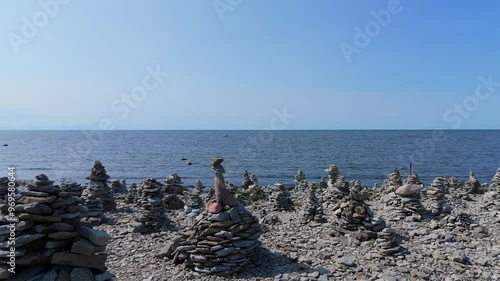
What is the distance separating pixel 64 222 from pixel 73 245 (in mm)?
831

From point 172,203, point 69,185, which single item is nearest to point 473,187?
point 172,203

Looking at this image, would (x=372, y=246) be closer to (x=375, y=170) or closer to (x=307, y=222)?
(x=307, y=222)

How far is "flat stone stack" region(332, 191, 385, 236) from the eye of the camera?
52.5 feet

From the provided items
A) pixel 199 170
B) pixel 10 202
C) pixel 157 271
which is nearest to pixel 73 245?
pixel 10 202

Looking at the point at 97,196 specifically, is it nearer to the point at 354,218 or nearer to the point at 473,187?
the point at 354,218

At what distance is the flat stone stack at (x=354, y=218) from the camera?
630 inches

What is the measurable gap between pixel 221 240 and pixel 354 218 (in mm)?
7494

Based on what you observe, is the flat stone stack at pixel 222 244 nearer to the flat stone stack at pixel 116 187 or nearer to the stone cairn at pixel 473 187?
the flat stone stack at pixel 116 187

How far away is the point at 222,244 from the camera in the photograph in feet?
42.2

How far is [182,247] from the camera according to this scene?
43.9 ft

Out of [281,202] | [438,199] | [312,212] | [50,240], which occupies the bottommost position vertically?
[281,202]

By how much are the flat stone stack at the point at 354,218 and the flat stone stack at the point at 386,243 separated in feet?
3.14

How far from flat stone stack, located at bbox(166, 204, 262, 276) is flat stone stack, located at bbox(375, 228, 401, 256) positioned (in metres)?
5.40

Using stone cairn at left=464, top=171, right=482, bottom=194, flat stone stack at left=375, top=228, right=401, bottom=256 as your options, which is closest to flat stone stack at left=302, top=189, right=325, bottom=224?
flat stone stack at left=375, top=228, right=401, bottom=256
